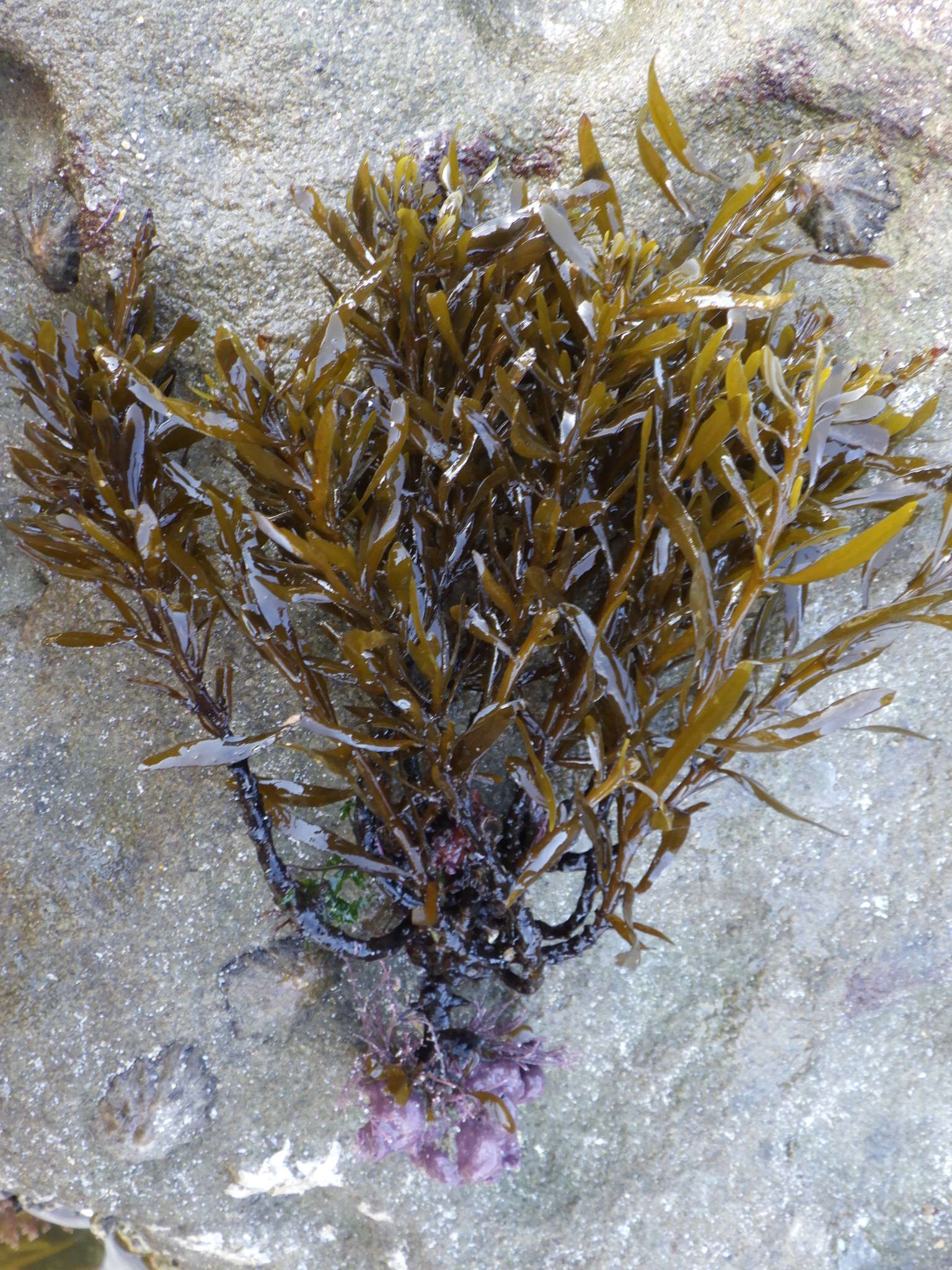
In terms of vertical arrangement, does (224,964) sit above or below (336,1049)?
above

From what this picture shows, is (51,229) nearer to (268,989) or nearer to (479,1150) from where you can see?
(268,989)

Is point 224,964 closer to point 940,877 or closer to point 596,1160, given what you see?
point 596,1160

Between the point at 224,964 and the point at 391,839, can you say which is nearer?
the point at 391,839

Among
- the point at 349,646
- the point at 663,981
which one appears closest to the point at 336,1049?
the point at 663,981

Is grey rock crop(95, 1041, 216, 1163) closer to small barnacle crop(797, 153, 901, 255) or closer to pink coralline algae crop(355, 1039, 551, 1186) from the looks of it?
pink coralline algae crop(355, 1039, 551, 1186)

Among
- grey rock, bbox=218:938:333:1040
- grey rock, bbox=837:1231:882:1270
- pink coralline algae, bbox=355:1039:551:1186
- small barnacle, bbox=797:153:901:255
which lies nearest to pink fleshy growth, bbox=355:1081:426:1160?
pink coralline algae, bbox=355:1039:551:1186

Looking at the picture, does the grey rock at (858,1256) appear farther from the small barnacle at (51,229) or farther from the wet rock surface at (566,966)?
the small barnacle at (51,229)

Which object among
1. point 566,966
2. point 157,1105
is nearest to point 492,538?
point 566,966

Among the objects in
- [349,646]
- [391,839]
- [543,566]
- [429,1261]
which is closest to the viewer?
[349,646]
